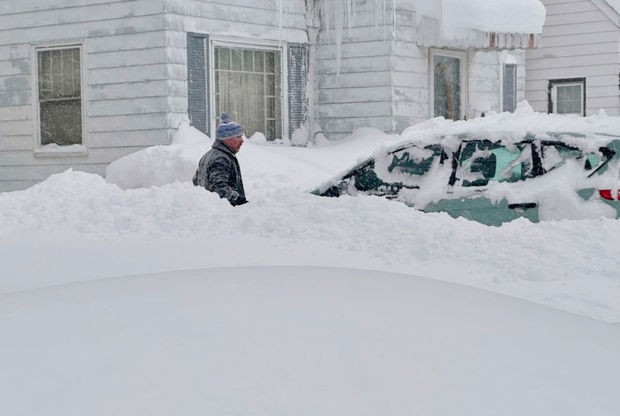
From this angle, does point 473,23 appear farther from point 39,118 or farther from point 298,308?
point 298,308

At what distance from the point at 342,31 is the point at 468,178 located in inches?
330

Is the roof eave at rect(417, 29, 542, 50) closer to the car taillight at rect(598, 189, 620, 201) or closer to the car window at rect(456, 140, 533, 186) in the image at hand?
the car window at rect(456, 140, 533, 186)

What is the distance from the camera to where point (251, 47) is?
16125 mm

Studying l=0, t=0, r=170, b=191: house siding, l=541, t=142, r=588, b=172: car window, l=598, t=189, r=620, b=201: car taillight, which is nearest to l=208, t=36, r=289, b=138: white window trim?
l=0, t=0, r=170, b=191: house siding

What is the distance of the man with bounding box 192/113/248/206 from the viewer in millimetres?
9516

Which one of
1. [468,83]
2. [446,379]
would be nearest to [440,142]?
[446,379]

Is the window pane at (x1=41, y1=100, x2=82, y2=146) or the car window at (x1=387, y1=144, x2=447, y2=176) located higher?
the window pane at (x1=41, y1=100, x2=82, y2=146)

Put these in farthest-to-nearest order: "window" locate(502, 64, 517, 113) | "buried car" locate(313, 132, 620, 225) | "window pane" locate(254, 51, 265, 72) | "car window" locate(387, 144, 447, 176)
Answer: "window" locate(502, 64, 517, 113) → "window pane" locate(254, 51, 265, 72) → "car window" locate(387, 144, 447, 176) → "buried car" locate(313, 132, 620, 225)

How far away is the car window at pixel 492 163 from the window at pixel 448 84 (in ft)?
27.8

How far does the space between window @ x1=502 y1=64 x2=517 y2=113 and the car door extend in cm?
1143

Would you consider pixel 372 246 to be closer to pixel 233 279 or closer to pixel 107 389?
pixel 233 279

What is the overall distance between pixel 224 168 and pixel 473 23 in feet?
28.3

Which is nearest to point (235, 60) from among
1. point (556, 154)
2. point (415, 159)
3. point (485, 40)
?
point (485, 40)

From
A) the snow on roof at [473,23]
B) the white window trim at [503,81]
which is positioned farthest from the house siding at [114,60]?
the white window trim at [503,81]
